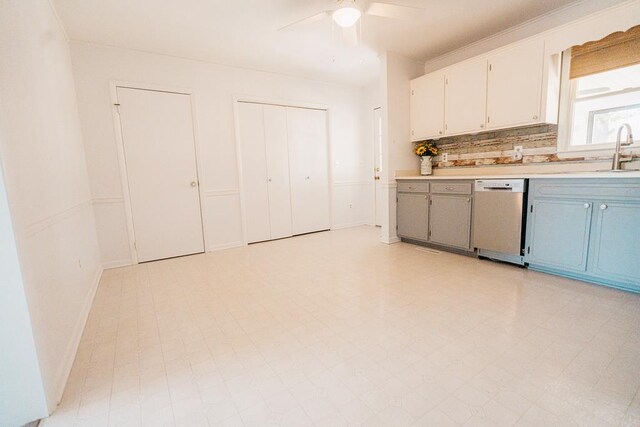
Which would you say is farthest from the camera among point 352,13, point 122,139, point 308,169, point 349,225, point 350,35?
Answer: point 349,225

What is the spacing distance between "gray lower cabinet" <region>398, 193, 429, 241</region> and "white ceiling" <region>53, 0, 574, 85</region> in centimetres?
196

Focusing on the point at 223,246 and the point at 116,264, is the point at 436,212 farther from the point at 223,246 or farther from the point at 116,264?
the point at 116,264

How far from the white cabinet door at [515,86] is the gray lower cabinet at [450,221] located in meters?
0.96

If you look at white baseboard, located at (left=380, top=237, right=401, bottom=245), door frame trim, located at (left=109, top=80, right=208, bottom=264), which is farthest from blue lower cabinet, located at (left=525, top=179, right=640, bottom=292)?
door frame trim, located at (left=109, top=80, right=208, bottom=264)

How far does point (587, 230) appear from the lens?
94.3 inches

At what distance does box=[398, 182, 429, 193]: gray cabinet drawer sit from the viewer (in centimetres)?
367

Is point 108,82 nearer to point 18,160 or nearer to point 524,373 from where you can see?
point 18,160

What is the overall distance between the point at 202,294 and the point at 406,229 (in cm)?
276

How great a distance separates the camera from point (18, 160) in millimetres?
1370

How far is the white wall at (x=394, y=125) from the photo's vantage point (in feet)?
12.6

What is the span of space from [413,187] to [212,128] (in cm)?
292

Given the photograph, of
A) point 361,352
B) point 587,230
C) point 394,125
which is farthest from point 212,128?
point 587,230

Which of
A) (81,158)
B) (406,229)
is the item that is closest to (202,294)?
(81,158)

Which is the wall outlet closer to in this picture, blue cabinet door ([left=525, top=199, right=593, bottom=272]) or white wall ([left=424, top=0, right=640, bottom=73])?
blue cabinet door ([left=525, top=199, right=593, bottom=272])
